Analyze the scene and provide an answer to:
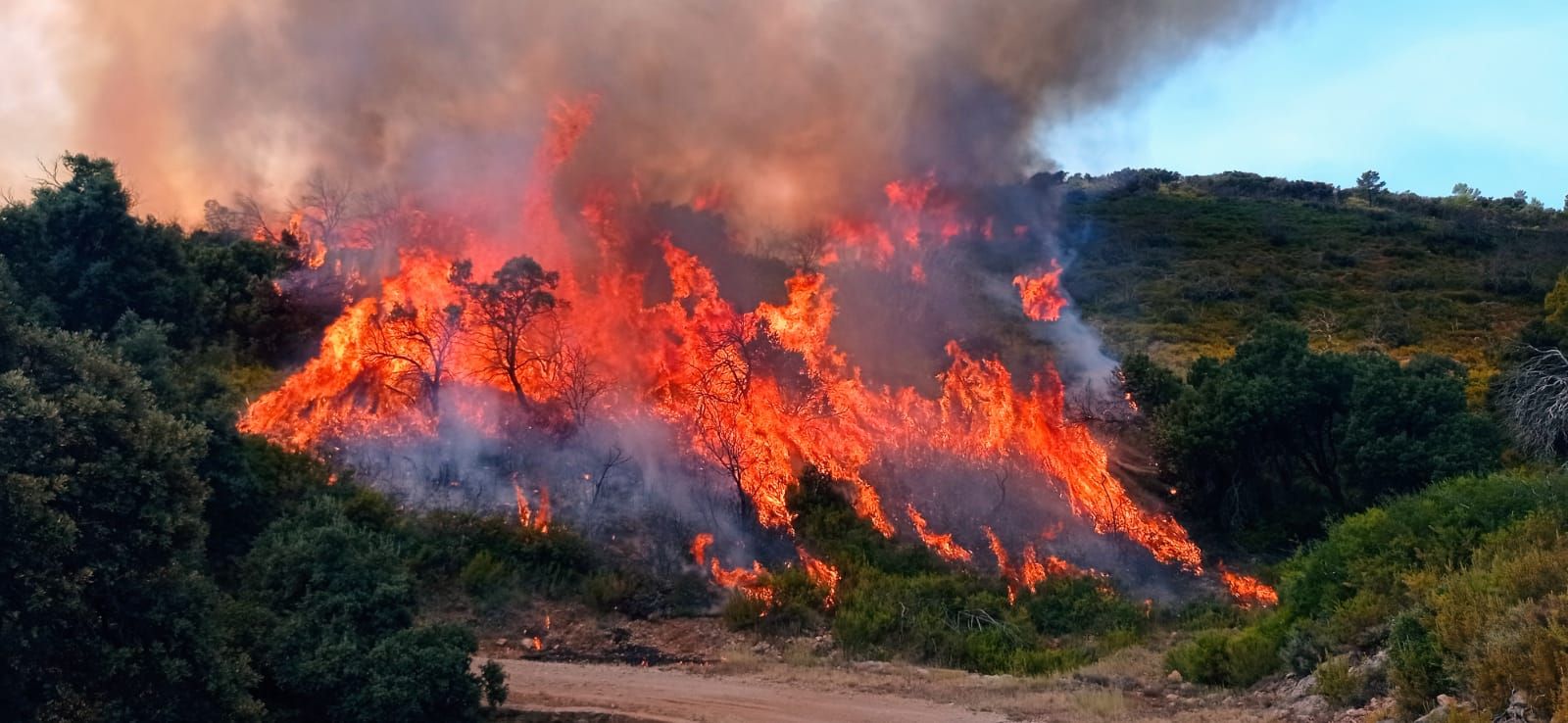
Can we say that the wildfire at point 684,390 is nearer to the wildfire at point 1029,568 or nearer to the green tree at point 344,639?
the wildfire at point 1029,568

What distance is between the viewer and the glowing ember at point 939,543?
26.3m

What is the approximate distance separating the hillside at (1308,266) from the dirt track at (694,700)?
28.1 meters

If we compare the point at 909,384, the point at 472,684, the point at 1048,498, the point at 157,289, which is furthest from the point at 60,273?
the point at 1048,498

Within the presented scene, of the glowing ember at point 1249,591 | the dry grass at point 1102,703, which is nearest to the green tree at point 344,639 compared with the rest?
the dry grass at point 1102,703

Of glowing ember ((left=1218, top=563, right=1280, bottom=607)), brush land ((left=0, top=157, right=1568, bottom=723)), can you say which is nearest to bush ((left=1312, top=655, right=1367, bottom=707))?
brush land ((left=0, top=157, right=1568, bottom=723))

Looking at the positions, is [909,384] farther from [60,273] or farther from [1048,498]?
[60,273]

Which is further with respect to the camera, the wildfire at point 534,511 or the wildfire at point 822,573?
the wildfire at point 534,511

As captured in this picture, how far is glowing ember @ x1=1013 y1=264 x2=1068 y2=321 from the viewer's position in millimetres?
37844

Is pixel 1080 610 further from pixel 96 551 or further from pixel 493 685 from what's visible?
pixel 96 551

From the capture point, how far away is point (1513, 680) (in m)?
11.2

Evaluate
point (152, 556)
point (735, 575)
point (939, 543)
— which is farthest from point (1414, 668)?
point (152, 556)

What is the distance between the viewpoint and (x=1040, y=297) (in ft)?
127

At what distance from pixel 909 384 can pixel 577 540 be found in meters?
10.6

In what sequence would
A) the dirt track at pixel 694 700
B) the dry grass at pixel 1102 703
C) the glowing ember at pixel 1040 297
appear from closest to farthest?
the dry grass at pixel 1102 703
the dirt track at pixel 694 700
the glowing ember at pixel 1040 297
